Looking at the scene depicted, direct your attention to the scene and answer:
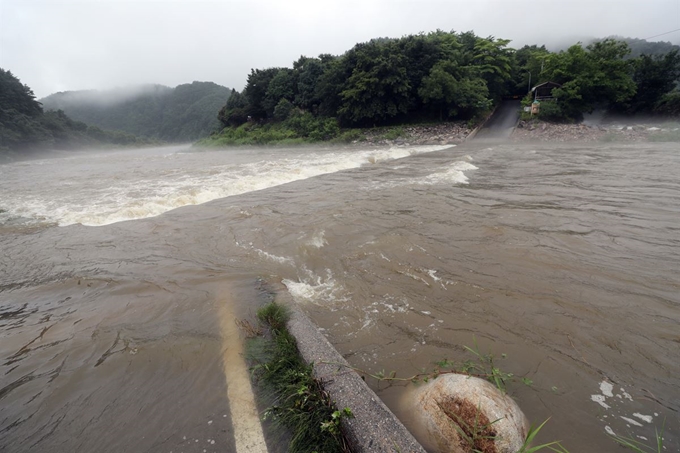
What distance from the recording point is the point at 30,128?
44656mm

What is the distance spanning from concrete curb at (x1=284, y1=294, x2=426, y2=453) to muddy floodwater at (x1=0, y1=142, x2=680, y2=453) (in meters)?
0.37

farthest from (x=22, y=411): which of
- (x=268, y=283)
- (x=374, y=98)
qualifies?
(x=374, y=98)

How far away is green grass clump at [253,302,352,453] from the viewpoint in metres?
2.07

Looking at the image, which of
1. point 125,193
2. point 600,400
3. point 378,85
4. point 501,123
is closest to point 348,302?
point 600,400

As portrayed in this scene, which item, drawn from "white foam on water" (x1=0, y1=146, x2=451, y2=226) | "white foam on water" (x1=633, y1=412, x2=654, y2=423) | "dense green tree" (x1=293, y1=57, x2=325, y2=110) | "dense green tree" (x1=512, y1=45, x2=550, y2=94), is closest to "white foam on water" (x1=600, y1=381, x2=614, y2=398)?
"white foam on water" (x1=633, y1=412, x2=654, y2=423)

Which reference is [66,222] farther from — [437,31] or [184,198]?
[437,31]

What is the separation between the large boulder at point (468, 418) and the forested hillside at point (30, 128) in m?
50.5

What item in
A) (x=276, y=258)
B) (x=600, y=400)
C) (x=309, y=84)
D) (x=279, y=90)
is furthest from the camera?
(x=279, y=90)

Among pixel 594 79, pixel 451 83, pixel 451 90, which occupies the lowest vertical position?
pixel 594 79

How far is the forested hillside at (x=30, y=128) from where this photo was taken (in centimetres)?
4118

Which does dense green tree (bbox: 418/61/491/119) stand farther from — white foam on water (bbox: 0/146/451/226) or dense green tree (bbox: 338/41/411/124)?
white foam on water (bbox: 0/146/451/226)

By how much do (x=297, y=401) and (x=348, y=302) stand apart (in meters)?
1.84

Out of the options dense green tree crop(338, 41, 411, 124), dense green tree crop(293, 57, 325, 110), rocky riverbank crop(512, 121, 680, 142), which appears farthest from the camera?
dense green tree crop(293, 57, 325, 110)

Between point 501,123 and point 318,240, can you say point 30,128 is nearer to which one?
point 318,240
